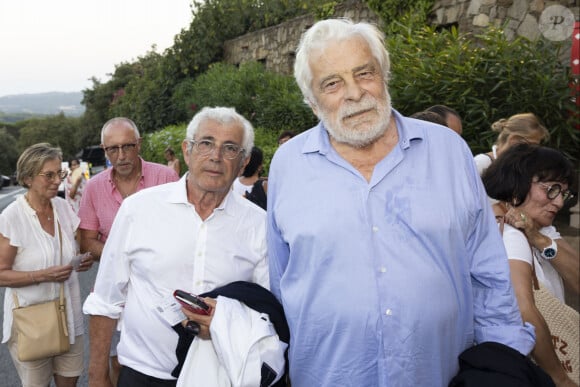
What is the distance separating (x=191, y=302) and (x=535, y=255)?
1.64 m

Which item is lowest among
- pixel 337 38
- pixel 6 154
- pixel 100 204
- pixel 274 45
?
pixel 6 154

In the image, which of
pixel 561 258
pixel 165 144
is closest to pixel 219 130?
pixel 561 258

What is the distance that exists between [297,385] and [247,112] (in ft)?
40.2

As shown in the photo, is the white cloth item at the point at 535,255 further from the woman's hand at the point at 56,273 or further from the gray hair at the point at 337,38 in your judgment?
the woman's hand at the point at 56,273

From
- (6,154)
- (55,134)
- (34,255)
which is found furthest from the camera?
(55,134)

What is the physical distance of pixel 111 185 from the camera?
4.25 meters

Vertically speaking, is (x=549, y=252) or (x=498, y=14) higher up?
(x=498, y=14)

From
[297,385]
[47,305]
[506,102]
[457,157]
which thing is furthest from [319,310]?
[506,102]

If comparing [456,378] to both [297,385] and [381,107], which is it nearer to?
[297,385]

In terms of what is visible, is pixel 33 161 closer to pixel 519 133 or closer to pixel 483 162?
pixel 483 162

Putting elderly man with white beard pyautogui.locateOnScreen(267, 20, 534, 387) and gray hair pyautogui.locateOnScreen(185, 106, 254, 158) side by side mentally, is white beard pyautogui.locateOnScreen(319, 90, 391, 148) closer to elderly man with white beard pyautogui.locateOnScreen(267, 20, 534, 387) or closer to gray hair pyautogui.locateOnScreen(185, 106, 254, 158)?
elderly man with white beard pyautogui.locateOnScreen(267, 20, 534, 387)

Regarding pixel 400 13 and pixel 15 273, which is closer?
pixel 15 273

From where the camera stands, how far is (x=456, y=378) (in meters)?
2.09

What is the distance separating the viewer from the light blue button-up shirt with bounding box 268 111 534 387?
2.09 m
